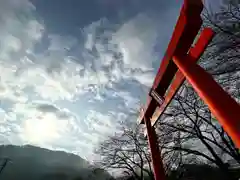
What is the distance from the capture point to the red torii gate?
1.00 metres

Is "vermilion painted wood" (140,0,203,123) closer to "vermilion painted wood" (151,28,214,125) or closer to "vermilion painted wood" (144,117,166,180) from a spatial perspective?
"vermilion painted wood" (151,28,214,125)

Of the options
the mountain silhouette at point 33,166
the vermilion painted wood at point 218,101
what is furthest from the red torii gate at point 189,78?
the mountain silhouette at point 33,166

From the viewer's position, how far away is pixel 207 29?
1537 mm

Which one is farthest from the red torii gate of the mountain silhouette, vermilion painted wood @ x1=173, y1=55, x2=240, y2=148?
the mountain silhouette

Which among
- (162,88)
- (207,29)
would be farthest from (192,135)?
(207,29)

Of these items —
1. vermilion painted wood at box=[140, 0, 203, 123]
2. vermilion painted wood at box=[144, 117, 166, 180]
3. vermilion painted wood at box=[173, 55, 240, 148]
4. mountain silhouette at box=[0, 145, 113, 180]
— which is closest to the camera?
vermilion painted wood at box=[173, 55, 240, 148]

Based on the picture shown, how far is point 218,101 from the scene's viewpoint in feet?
3.48

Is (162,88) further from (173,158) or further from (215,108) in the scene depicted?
(173,158)

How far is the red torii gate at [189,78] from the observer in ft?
3.29

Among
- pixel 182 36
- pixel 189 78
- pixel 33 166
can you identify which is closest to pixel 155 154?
pixel 189 78

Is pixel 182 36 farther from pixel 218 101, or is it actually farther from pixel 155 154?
pixel 155 154

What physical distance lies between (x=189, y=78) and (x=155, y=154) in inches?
60.2

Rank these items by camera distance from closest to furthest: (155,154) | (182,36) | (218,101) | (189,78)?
(218,101) → (189,78) → (182,36) → (155,154)

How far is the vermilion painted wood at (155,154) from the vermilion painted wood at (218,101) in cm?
145
